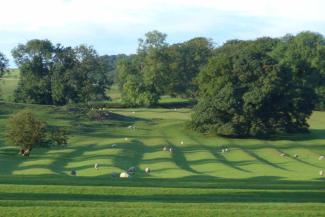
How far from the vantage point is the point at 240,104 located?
2739 inches

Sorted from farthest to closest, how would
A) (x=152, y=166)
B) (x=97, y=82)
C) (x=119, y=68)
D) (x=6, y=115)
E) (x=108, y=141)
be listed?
1. (x=119, y=68)
2. (x=97, y=82)
3. (x=6, y=115)
4. (x=108, y=141)
5. (x=152, y=166)

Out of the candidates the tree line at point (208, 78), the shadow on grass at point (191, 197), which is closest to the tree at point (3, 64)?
the tree line at point (208, 78)

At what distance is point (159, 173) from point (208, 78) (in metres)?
39.6

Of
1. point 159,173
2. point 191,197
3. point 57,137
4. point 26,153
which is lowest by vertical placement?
point 26,153

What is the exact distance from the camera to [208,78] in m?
75.9

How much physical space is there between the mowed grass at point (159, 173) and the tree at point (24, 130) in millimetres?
1209

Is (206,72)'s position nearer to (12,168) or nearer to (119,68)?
(12,168)

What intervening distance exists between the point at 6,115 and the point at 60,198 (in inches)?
2290

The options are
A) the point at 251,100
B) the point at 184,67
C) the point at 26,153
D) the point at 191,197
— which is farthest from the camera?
the point at 184,67

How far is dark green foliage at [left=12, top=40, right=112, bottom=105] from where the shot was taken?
4129 inches

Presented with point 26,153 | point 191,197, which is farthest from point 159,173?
point 191,197

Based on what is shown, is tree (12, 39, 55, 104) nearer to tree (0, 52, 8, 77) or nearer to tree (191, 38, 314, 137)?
tree (0, 52, 8, 77)

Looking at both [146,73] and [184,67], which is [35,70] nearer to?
[146,73]

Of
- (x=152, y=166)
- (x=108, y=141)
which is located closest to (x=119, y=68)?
(x=108, y=141)
